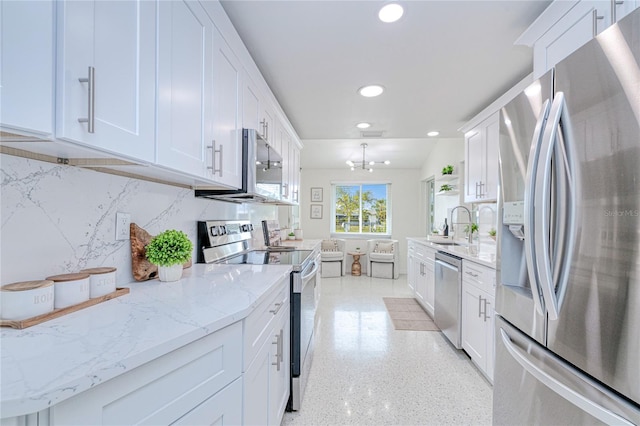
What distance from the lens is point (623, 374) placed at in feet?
2.39

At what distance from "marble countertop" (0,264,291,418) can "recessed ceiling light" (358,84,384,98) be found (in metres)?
1.89

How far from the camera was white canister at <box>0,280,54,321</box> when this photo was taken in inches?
29.9

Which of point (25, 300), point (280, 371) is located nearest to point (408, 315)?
point (280, 371)

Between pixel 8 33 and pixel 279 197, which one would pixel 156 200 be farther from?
pixel 279 197

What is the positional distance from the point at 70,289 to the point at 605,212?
1.66 m

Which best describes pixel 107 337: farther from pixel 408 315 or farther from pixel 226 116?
pixel 408 315

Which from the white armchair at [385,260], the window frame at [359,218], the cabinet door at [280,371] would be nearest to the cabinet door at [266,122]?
the cabinet door at [280,371]

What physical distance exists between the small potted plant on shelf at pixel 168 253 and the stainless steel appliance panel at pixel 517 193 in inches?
58.9

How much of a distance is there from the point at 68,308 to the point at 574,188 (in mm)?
1653

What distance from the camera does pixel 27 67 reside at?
615 mm

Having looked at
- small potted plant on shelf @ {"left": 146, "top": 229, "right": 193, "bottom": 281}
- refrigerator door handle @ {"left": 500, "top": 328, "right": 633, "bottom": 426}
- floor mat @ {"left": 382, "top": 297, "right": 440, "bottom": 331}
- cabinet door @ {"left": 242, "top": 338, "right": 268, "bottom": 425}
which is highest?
small potted plant on shelf @ {"left": 146, "top": 229, "right": 193, "bottom": 281}

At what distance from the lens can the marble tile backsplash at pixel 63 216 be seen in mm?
838

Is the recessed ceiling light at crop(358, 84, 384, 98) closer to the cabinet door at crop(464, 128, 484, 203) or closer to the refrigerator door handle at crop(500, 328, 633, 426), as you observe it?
the cabinet door at crop(464, 128, 484, 203)

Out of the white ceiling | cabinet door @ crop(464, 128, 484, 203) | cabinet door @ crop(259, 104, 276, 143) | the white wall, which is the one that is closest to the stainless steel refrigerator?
the white ceiling
